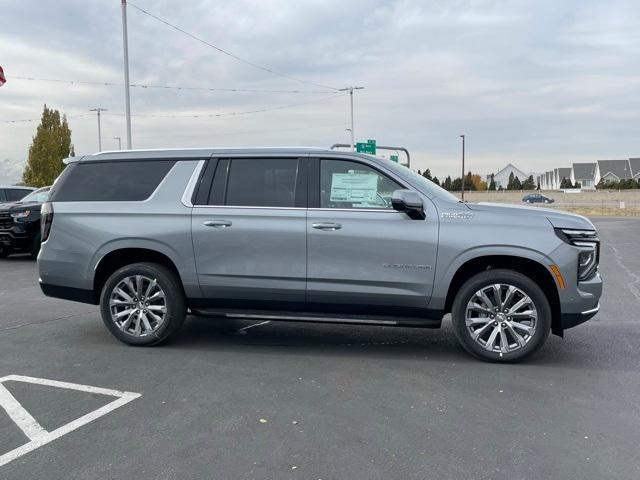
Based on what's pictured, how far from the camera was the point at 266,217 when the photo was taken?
540 cm

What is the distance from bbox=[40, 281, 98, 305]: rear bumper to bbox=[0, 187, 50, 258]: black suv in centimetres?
776

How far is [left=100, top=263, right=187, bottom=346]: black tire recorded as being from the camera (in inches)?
222

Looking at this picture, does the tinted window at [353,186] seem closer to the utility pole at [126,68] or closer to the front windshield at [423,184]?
the front windshield at [423,184]

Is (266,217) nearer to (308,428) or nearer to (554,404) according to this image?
(308,428)

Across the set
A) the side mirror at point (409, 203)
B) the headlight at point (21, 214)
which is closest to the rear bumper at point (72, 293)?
the side mirror at point (409, 203)

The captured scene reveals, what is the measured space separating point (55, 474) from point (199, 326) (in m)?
3.58

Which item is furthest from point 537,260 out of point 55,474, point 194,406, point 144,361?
point 55,474

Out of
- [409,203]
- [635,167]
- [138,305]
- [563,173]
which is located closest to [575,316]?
[409,203]

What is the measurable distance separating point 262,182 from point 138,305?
5.59ft

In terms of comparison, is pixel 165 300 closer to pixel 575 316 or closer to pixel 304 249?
pixel 304 249

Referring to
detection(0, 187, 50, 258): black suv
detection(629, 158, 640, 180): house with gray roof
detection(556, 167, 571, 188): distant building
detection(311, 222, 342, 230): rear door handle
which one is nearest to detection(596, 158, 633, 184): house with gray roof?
detection(629, 158, 640, 180): house with gray roof

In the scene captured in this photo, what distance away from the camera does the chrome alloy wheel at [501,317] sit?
507cm

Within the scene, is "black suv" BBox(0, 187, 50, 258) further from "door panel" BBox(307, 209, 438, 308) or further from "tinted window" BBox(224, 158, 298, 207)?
"door panel" BBox(307, 209, 438, 308)

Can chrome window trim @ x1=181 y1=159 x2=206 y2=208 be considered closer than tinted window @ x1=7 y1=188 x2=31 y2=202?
Yes
